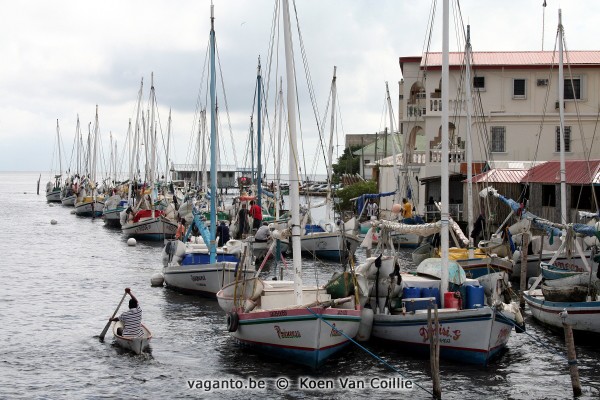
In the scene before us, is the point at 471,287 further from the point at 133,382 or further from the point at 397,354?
the point at 133,382

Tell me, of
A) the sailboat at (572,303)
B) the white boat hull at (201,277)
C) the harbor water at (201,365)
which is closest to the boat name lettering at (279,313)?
the harbor water at (201,365)

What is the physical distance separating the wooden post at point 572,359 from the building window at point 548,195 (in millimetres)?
26423

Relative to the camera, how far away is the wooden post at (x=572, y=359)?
19.5 meters

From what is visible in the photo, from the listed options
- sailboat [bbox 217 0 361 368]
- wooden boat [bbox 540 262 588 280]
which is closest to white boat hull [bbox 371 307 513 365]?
sailboat [bbox 217 0 361 368]

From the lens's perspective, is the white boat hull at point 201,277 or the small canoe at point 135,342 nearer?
the small canoe at point 135,342

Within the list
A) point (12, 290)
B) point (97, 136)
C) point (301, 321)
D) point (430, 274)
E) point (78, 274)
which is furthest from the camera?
point (97, 136)

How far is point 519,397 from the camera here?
20.8 m

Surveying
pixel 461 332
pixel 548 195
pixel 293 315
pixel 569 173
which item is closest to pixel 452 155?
pixel 548 195

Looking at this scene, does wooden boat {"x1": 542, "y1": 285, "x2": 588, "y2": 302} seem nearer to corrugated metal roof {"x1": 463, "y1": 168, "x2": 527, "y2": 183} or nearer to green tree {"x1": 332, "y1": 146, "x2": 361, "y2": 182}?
corrugated metal roof {"x1": 463, "y1": 168, "x2": 527, "y2": 183}

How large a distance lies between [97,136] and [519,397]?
99.1 meters

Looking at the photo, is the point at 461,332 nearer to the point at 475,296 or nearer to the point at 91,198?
the point at 475,296

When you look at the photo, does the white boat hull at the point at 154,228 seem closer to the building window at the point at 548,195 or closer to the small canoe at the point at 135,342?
the building window at the point at 548,195

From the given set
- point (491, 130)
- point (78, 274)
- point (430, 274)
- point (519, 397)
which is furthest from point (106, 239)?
point (519, 397)

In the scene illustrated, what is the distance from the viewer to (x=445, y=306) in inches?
945
